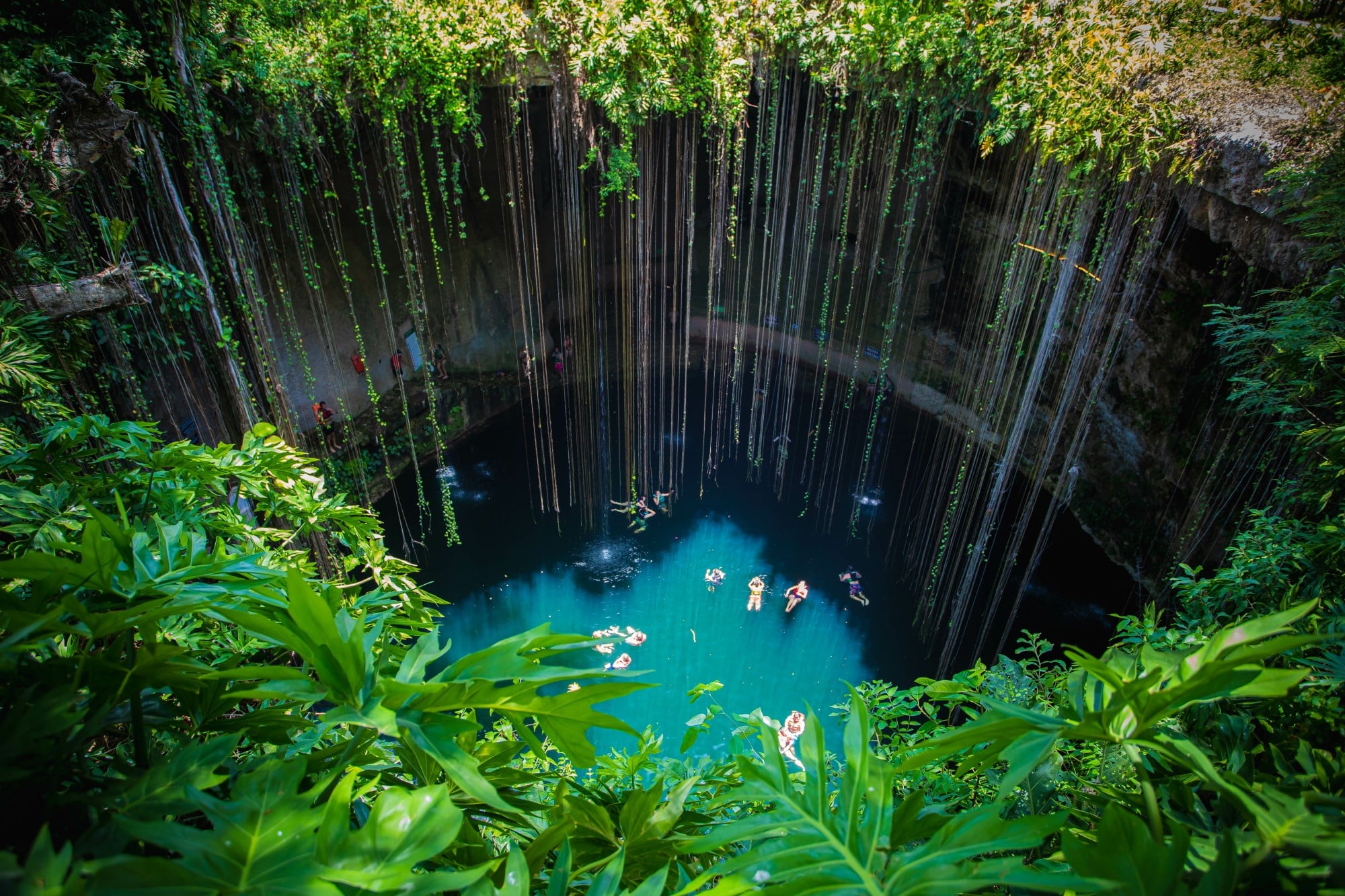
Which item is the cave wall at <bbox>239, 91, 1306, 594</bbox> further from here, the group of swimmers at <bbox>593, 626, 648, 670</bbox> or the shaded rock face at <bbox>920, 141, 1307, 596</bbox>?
the group of swimmers at <bbox>593, 626, 648, 670</bbox>

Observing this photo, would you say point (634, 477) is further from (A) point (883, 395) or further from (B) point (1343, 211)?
(B) point (1343, 211)

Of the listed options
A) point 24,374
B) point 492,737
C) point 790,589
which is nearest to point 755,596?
point 790,589

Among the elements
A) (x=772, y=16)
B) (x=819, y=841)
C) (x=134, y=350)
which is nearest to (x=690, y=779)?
(x=819, y=841)

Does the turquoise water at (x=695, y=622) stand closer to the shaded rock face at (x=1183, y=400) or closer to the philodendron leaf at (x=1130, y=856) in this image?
the shaded rock face at (x=1183, y=400)

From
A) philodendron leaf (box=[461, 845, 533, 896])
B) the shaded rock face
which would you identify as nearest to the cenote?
the shaded rock face

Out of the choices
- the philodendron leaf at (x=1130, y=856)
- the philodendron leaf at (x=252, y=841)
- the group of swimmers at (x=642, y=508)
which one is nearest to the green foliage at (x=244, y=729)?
the philodendron leaf at (x=252, y=841)

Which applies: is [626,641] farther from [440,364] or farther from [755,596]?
[440,364]
